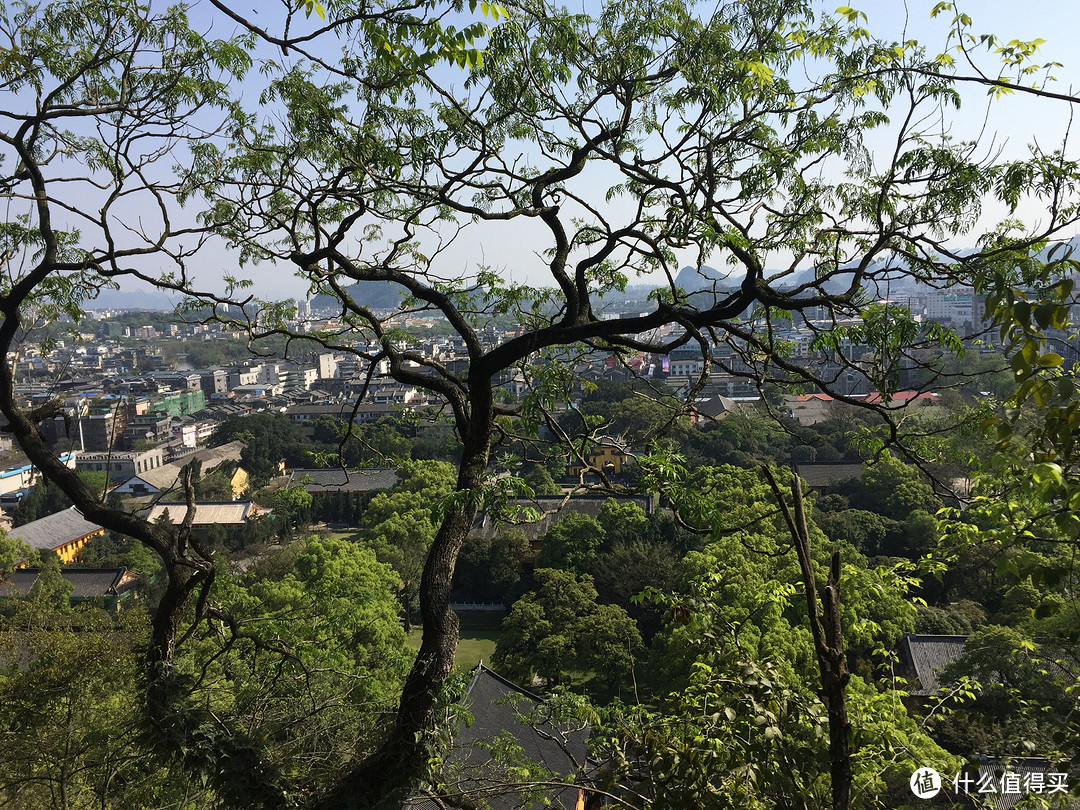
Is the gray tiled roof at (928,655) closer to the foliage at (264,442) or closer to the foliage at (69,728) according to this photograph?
the foliage at (69,728)

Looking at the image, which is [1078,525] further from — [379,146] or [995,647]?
[995,647]

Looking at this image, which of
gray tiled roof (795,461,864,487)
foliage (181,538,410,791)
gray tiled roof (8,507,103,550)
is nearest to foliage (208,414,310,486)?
gray tiled roof (8,507,103,550)

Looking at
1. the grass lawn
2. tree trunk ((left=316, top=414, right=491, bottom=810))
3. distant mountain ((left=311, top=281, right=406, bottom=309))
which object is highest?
distant mountain ((left=311, top=281, right=406, bottom=309))

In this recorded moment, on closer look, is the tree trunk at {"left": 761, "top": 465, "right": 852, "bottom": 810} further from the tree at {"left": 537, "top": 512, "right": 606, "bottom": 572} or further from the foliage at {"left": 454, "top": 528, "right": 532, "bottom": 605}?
the foliage at {"left": 454, "top": 528, "right": 532, "bottom": 605}

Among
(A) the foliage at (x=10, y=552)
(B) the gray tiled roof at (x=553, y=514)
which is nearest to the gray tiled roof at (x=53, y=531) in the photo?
(A) the foliage at (x=10, y=552)

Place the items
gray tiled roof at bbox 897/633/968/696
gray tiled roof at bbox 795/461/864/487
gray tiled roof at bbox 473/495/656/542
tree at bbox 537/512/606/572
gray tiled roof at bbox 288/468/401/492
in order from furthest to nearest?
gray tiled roof at bbox 288/468/401/492, gray tiled roof at bbox 795/461/864/487, gray tiled roof at bbox 473/495/656/542, tree at bbox 537/512/606/572, gray tiled roof at bbox 897/633/968/696

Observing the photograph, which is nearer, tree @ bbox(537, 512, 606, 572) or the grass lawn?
the grass lawn

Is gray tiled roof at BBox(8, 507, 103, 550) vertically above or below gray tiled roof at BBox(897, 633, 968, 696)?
above
